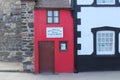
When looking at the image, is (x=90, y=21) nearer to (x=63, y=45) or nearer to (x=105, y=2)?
(x=105, y=2)

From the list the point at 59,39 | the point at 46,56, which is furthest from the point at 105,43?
the point at 46,56

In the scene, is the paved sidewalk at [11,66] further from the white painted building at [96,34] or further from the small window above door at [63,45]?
the white painted building at [96,34]

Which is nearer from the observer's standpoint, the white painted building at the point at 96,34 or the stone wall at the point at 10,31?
the white painted building at the point at 96,34

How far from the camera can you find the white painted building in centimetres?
3234

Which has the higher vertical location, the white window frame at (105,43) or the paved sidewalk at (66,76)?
the white window frame at (105,43)

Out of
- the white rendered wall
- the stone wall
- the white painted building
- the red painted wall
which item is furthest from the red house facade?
the stone wall

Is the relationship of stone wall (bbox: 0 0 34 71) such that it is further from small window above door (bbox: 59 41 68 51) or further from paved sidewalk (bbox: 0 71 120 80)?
small window above door (bbox: 59 41 68 51)

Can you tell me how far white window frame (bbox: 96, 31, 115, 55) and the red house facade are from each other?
156 centimetres

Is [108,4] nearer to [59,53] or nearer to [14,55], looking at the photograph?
[59,53]

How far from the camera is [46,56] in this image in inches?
1266

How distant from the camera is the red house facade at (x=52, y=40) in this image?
32.1 m

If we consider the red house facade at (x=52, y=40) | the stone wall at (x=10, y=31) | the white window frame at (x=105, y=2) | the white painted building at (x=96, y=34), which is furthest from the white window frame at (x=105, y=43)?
the stone wall at (x=10, y=31)

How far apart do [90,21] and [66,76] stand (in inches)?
151

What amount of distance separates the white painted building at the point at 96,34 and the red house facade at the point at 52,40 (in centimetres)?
53
